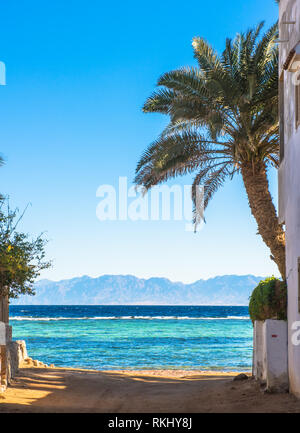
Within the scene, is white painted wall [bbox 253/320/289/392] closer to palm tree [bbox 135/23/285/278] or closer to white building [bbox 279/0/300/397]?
white building [bbox 279/0/300/397]

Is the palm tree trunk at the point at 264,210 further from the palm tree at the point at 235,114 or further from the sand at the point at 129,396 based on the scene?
the sand at the point at 129,396

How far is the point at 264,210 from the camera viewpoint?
52.3 ft

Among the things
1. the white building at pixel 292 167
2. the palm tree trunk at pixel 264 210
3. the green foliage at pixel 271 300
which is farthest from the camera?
the palm tree trunk at pixel 264 210

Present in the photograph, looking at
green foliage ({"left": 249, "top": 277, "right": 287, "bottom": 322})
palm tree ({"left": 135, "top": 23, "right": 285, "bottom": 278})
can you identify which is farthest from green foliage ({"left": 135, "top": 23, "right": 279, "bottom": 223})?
green foliage ({"left": 249, "top": 277, "right": 287, "bottom": 322})

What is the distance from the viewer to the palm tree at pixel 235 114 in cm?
1560

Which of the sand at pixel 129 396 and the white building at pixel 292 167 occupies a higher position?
the white building at pixel 292 167

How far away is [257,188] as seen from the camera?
52.9ft

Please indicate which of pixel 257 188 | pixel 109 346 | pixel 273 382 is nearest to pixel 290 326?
pixel 273 382

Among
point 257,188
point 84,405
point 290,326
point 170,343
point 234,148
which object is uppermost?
point 234,148

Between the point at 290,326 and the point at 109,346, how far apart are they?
28.0m

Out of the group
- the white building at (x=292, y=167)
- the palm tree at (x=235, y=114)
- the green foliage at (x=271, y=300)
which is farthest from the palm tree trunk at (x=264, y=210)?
the green foliage at (x=271, y=300)

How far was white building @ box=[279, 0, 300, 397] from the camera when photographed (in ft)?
33.7

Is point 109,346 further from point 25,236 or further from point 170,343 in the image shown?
point 25,236

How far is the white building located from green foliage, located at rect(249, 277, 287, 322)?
0.39 metres
